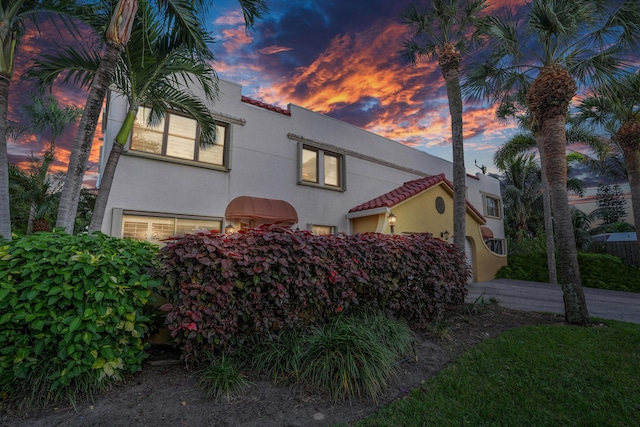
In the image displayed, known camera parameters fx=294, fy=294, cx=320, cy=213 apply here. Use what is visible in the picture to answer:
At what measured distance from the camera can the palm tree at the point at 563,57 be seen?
21.2ft

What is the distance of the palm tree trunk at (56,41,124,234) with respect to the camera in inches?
192

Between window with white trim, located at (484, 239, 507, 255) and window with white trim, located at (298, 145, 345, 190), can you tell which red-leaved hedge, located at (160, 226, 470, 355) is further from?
window with white trim, located at (484, 239, 507, 255)

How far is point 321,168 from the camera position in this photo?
11.5 meters

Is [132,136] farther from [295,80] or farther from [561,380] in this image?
[561,380]

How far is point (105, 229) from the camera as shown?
7023 millimetres

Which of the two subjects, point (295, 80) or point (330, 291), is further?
point (295, 80)

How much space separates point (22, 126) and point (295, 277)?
1007 inches

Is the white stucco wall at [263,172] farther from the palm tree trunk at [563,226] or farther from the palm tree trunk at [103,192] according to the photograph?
the palm tree trunk at [563,226]

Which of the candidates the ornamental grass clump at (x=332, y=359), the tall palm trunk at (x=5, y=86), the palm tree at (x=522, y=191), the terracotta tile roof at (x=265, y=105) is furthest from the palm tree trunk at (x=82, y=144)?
the palm tree at (x=522, y=191)

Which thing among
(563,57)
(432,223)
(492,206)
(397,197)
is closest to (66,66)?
(397,197)

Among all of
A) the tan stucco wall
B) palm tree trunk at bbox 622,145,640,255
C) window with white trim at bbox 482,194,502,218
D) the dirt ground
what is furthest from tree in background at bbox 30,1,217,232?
window with white trim at bbox 482,194,502,218

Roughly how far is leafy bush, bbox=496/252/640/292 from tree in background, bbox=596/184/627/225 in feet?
83.9

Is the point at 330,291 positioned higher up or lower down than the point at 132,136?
lower down

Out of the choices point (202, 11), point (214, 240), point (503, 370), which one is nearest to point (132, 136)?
point (202, 11)
